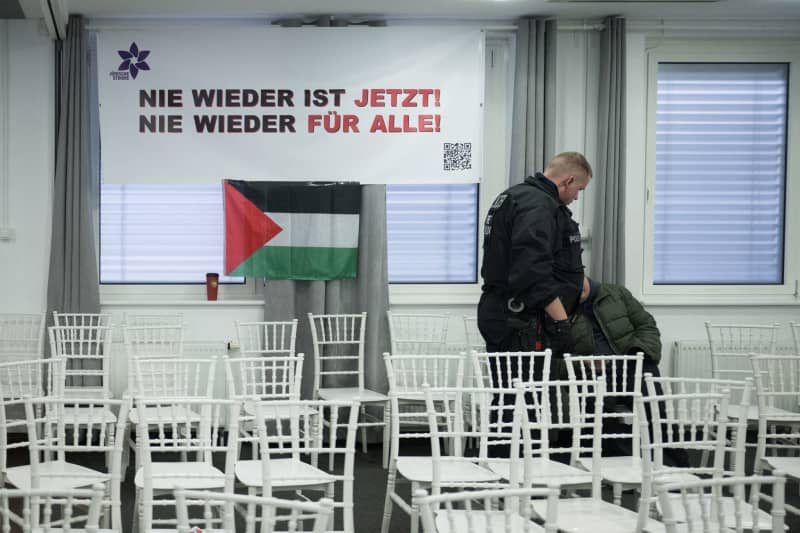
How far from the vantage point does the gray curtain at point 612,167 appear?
602 cm

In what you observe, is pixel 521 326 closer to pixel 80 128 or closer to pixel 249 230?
pixel 249 230

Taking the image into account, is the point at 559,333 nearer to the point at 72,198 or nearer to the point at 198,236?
the point at 198,236

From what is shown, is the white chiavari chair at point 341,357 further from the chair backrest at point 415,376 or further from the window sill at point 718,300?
the window sill at point 718,300

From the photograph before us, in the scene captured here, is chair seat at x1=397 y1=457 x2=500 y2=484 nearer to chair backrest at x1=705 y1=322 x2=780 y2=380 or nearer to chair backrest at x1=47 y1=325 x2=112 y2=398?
chair backrest at x1=47 y1=325 x2=112 y2=398

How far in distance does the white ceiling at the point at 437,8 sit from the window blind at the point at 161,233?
1.21 metres

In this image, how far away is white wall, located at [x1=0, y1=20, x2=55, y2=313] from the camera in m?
5.95

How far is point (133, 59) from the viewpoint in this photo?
5.91 metres

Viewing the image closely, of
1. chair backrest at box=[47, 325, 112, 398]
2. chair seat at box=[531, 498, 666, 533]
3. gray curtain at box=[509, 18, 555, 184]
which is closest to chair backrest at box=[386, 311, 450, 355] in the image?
gray curtain at box=[509, 18, 555, 184]

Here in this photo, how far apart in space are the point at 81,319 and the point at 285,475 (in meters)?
3.04

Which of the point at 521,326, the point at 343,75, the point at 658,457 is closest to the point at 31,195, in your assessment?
the point at 343,75

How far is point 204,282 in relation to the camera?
6195 millimetres

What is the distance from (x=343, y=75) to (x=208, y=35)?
960 millimetres

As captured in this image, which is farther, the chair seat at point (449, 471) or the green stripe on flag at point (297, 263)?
the green stripe on flag at point (297, 263)

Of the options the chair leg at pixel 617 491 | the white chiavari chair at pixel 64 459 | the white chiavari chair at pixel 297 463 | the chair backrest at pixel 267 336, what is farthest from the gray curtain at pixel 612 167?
the white chiavari chair at pixel 64 459
